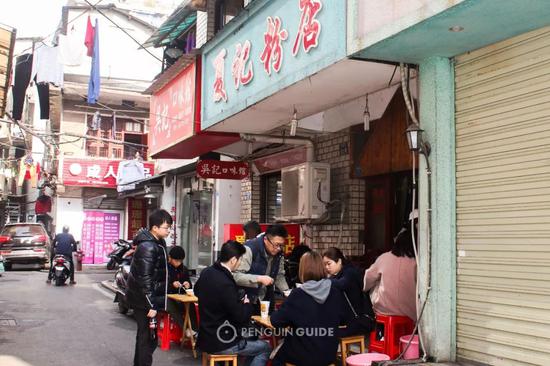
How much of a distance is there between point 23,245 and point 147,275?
18165 millimetres

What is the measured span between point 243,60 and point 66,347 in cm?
508

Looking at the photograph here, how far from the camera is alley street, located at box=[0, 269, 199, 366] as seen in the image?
25.7ft

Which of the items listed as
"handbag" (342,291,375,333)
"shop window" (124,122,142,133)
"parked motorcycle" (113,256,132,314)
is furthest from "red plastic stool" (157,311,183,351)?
"shop window" (124,122,142,133)

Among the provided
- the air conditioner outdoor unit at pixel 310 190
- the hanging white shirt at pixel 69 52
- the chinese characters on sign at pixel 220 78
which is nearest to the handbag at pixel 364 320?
the air conditioner outdoor unit at pixel 310 190

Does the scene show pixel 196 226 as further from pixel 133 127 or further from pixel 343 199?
pixel 133 127

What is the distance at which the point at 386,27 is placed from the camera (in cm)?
511

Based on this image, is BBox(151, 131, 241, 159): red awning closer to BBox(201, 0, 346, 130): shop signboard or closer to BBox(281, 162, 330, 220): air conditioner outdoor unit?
BBox(201, 0, 346, 130): shop signboard

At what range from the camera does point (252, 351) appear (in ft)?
17.5

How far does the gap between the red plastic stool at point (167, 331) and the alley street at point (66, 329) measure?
0.12m

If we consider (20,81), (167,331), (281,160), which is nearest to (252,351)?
(167,331)

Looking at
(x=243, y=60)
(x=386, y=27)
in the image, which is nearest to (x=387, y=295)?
(x=386, y=27)

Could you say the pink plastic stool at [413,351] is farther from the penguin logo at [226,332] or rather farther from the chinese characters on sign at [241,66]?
the chinese characters on sign at [241,66]

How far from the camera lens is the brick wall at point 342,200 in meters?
9.55

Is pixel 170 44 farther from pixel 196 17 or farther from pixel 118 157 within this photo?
pixel 118 157
